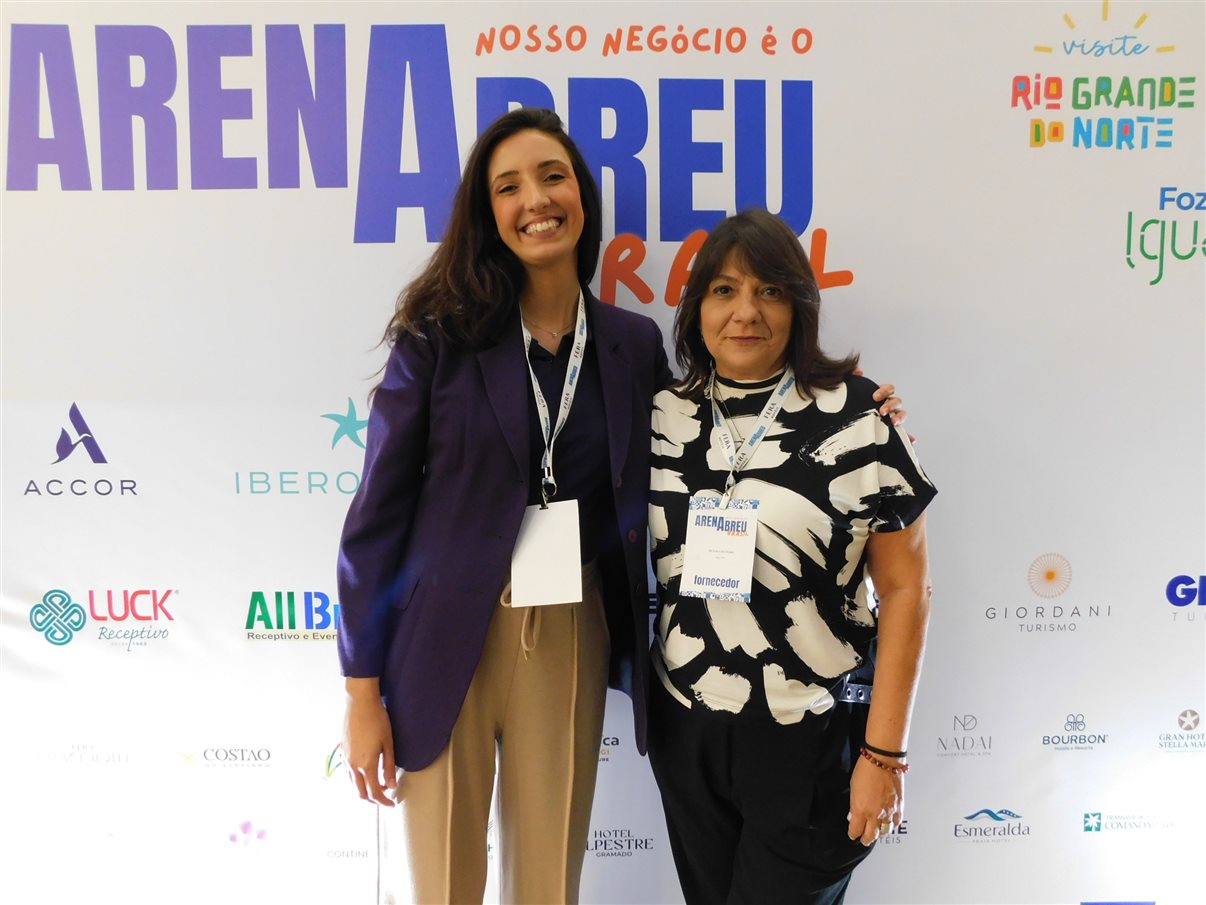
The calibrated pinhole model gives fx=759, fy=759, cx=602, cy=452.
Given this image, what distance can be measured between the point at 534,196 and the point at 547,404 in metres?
0.36

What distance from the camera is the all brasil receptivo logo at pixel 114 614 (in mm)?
1916

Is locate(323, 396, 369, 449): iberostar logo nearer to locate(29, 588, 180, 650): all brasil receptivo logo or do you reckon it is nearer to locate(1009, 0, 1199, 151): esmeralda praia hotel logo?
locate(29, 588, 180, 650): all brasil receptivo logo

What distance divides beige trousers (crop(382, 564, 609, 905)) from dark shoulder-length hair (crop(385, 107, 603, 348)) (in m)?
0.48

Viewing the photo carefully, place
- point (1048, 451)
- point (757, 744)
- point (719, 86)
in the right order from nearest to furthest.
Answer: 1. point (757, 744)
2. point (719, 86)
3. point (1048, 451)

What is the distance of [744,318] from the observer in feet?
4.07

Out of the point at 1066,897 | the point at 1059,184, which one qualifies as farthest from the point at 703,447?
the point at 1066,897

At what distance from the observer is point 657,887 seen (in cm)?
200

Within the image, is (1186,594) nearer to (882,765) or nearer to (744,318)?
(882,765)

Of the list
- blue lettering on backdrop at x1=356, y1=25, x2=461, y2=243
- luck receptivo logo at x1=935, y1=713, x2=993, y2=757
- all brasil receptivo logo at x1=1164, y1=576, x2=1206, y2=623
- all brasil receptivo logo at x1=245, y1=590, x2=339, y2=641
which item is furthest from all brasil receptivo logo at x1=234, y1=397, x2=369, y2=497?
all brasil receptivo logo at x1=1164, y1=576, x2=1206, y2=623

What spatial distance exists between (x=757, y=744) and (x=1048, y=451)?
1182 millimetres

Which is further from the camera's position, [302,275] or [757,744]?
[302,275]

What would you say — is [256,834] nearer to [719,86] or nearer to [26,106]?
[26,106]

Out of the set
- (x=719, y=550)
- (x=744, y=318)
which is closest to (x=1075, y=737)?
(x=719, y=550)

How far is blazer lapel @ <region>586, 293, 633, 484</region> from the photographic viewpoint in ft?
4.37
